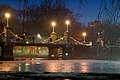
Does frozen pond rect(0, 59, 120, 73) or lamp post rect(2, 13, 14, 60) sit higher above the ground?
lamp post rect(2, 13, 14, 60)

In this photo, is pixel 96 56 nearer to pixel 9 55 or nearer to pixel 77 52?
pixel 77 52

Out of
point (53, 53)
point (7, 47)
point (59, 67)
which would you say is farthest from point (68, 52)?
point (59, 67)

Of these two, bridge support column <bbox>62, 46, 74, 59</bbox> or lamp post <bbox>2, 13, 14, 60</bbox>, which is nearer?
lamp post <bbox>2, 13, 14, 60</bbox>

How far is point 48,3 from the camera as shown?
11.6m

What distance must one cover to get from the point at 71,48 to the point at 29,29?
95.4 feet

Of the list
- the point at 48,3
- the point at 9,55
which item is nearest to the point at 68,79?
the point at 48,3

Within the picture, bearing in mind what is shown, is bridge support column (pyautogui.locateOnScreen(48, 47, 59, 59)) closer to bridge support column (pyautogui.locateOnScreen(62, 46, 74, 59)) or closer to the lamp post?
bridge support column (pyautogui.locateOnScreen(62, 46, 74, 59))

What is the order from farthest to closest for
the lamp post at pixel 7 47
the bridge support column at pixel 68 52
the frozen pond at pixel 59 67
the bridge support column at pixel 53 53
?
the bridge support column at pixel 53 53 < the bridge support column at pixel 68 52 < the lamp post at pixel 7 47 < the frozen pond at pixel 59 67

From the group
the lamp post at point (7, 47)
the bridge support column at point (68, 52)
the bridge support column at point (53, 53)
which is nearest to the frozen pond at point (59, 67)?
the lamp post at point (7, 47)

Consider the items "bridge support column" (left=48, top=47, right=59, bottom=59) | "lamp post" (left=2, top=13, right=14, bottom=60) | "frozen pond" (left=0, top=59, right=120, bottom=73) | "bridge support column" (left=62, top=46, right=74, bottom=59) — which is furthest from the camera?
"bridge support column" (left=48, top=47, right=59, bottom=59)

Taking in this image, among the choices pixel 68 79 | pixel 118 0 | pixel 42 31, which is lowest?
pixel 68 79

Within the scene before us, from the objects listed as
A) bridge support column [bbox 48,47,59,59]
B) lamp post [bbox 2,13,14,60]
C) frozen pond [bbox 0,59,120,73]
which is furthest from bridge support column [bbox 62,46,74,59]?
frozen pond [bbox 0,59,120,73]

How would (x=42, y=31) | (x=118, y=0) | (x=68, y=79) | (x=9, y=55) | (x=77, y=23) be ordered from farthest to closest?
(x=77, y=23), (x=42, y=31), (x=9, y=55), (x=68, y=79), (x=118, y=0)

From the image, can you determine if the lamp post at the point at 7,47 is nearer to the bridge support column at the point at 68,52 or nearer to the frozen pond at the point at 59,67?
the bridge support column at the point at 68,52
